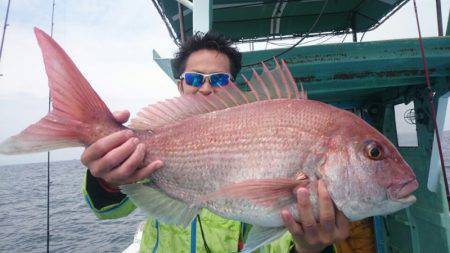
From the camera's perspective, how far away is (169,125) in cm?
156

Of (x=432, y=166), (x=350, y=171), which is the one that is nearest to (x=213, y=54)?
(x=350, y=171)

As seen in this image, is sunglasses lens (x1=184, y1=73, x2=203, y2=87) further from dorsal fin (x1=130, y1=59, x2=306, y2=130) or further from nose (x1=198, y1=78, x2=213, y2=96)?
dorsal fin (x1=130, y1=59, x2=306, y2=130)

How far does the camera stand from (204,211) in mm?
2203

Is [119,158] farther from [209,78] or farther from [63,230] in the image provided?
[63,230]

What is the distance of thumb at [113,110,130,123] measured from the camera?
158 centimetres

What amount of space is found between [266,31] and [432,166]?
402cm

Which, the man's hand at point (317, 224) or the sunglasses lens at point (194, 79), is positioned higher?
the sunglasses lens at point (194, 79)

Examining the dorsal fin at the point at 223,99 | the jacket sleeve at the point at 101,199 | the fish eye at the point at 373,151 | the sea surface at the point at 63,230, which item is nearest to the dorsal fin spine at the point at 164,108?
the dorsal fin at the point at 223,99

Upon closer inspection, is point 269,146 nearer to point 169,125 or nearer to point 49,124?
point 169,125

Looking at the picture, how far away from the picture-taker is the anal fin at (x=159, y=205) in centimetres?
150

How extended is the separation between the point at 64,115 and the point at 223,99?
0.76m

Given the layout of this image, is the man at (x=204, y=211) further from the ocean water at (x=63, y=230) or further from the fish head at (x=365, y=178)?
the ocean water at (x=63, y=230)

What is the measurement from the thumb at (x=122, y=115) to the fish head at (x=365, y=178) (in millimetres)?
1042

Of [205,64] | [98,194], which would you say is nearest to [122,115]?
[98,194]
